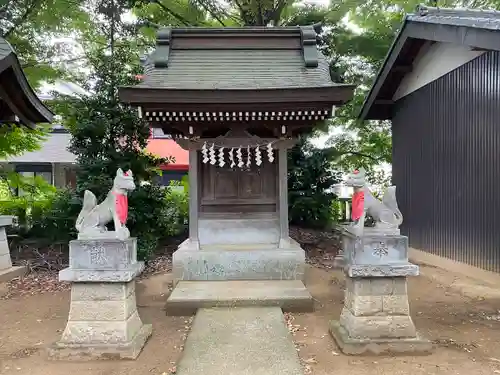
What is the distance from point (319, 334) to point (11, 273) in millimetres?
6800

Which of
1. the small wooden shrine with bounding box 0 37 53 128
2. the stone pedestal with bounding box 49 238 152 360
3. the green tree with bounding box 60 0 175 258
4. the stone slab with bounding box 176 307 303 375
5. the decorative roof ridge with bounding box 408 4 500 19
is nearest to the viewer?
the stone slab with bounding box 176 307 303 375

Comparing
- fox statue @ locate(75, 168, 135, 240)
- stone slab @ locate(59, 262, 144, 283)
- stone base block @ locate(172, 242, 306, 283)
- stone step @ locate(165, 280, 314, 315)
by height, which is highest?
fox statue @ locate(75, 168, 135, 240)

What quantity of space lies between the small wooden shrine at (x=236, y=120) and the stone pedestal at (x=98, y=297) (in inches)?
121

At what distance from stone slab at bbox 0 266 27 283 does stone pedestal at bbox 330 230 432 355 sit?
23.3 feet

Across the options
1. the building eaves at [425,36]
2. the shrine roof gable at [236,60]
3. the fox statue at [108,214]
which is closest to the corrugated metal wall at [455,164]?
the building eaves at [425,36]

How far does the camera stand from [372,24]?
12969 mm

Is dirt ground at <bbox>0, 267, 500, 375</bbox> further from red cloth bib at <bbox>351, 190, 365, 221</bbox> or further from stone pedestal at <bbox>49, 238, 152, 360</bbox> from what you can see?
red cloth bib at <bbox>351, 190, 365, 221</bbox>

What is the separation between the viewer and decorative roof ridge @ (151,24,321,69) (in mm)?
8195

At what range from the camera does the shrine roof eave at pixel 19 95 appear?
777 cm

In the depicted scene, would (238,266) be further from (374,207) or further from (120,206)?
(374,207)

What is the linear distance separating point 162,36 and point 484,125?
21.8ft

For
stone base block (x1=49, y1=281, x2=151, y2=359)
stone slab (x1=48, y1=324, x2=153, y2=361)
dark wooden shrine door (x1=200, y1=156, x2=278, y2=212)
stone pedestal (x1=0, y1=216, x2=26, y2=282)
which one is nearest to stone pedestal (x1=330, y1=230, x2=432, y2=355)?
stone slab (x1=48, y1=324, x2=153, y2=361)

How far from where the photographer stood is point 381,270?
4.79 m

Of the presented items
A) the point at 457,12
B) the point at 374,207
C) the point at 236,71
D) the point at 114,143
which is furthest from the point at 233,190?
the point at 457,12
